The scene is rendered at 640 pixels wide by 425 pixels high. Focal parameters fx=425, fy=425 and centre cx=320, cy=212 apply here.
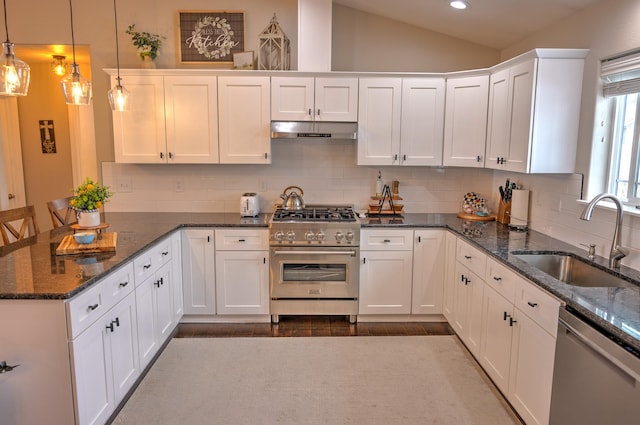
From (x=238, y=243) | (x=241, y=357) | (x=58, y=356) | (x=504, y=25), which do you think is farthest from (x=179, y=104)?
(x=504, y=25)

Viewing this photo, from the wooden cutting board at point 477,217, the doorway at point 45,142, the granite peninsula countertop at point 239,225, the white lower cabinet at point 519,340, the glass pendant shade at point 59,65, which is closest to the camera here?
the granite peninsula countertop at point 239,225

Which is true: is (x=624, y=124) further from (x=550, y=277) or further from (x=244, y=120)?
(x=244, y=120)

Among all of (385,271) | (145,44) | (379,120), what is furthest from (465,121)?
(145,44)

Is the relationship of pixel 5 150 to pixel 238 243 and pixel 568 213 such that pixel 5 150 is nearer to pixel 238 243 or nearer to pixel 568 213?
pixel 238 243

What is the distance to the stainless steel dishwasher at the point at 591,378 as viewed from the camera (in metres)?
1.57

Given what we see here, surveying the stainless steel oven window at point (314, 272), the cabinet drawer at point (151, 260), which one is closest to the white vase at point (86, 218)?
the cabinet drawer at point (151, 260)

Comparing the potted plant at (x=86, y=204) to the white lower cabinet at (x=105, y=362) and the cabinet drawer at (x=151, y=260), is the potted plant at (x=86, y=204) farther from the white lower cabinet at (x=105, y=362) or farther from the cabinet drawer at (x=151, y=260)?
the white lower cabinet at (x=105, y=362)

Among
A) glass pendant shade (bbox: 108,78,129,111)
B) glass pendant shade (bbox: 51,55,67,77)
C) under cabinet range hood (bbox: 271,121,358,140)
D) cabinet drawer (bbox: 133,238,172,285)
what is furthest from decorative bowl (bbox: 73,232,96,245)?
glass pendant shade (bbox: 51,55,67,77)

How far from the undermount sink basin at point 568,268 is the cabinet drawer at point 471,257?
0.28m

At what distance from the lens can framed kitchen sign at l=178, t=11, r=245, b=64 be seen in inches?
159

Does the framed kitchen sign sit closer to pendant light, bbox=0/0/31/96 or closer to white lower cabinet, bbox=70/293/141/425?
pendant light, bbox=0/0/31/96

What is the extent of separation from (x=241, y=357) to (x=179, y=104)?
7.45 feet

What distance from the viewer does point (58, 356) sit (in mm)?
1949

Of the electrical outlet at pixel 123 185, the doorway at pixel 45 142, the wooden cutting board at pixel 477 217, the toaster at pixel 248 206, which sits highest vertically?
the doorway at pixel 45 142
